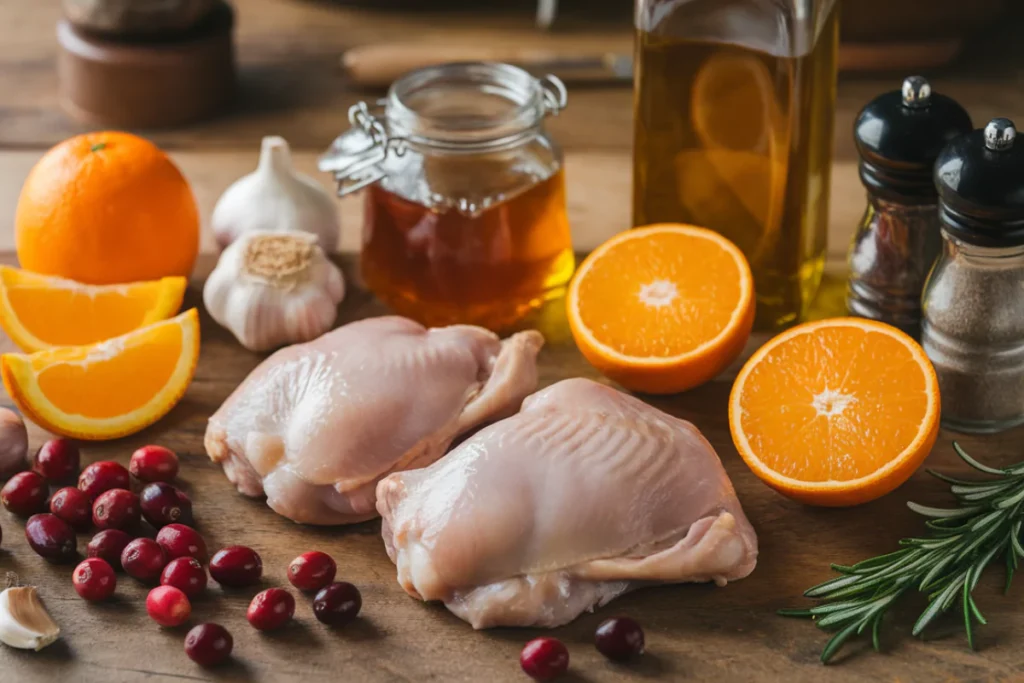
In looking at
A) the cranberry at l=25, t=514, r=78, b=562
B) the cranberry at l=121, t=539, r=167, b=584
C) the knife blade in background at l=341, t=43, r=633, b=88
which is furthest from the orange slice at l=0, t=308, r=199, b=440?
the knife blade in background at l=341, t=43, r=633, b=88

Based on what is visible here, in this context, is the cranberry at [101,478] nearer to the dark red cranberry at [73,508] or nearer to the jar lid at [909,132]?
the dark red cranberry at [73,508]

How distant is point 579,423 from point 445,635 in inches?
15.2

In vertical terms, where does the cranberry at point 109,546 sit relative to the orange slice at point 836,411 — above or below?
below

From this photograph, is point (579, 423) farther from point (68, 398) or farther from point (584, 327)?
point (68, 398)

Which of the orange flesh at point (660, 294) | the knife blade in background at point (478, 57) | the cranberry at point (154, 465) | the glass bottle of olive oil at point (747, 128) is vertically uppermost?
the glass bottle of olive oil at point (747, 128)

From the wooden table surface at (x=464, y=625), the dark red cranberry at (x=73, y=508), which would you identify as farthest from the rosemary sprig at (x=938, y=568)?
the dark red cranberry at (x=73, y=508)

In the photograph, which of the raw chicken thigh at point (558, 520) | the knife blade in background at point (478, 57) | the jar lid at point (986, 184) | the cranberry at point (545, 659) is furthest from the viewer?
the knife blade in background at point (478, 57)

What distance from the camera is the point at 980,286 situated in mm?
2166

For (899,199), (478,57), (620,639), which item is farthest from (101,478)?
(478,57)

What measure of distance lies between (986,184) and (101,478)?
1.52 meters

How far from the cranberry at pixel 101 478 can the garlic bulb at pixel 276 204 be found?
76 cm

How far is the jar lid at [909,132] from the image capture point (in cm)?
224

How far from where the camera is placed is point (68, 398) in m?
2.31

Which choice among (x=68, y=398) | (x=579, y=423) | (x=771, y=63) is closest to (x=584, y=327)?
(x=579, y=423)
